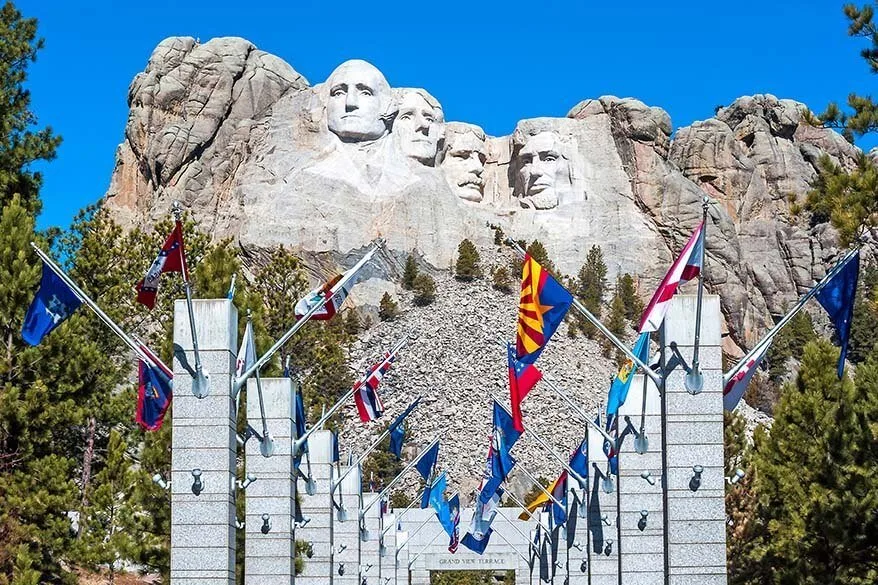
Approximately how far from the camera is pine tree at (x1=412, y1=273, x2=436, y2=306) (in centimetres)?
8838

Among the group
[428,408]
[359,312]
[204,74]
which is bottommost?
[428,408]

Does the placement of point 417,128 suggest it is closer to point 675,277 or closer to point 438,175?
point 438,175

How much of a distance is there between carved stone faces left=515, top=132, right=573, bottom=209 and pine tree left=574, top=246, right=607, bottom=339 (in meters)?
4.36

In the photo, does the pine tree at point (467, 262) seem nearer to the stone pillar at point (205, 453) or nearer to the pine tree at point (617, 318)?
the pine tree at point (617, 318)

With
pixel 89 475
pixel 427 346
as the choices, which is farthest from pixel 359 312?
pixel 89 475

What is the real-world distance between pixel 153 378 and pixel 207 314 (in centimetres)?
168

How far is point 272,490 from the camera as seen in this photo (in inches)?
1041

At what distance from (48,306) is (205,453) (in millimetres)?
3080

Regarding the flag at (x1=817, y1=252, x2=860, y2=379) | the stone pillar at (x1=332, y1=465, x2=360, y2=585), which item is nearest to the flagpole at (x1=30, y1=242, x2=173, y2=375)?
the flag at (x1=817, y1=252, x2=860, y2=379)

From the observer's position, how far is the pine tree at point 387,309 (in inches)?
3418

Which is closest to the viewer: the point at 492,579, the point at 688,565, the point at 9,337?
the point at 688,565

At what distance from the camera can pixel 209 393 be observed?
70.5 feet

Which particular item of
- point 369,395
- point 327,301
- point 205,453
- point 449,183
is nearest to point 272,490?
point 327,301

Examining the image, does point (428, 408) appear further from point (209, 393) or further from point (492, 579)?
point (209, 393)
